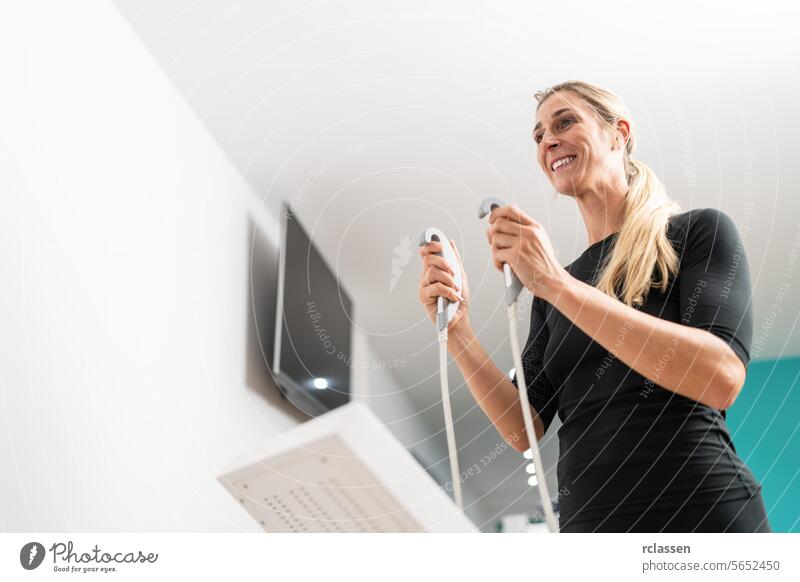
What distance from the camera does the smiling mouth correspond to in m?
0.67

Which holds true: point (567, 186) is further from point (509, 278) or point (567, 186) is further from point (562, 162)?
point (509, 278)

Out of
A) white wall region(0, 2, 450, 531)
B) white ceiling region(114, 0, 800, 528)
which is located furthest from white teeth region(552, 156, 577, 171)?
white wall region(0, 2, 450, 531)

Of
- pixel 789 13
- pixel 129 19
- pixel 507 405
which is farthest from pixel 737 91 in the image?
pixel 129 19

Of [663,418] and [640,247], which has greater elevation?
[640,247]

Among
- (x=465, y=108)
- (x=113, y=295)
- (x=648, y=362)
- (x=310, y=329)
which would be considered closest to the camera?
(x=648, y=362)

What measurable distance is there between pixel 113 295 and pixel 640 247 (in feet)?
2.12

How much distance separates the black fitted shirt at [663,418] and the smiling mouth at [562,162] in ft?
0.42

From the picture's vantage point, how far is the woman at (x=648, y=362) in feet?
1.64

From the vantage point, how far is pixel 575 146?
0.67m

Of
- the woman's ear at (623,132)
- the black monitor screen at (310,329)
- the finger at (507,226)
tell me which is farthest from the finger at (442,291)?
the black monitor screen at (310,329)

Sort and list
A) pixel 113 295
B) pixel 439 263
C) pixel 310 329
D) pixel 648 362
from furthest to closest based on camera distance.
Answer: pixel 310 329 < pixel 113 295 < pixel 439 263 < pixel 648 362

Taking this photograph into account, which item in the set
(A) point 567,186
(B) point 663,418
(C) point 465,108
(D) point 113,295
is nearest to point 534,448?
(B) point 663,418

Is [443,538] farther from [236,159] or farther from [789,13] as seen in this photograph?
[789,13]

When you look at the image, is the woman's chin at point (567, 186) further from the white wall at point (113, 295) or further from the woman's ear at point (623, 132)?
the white wall at point (113, 295)
